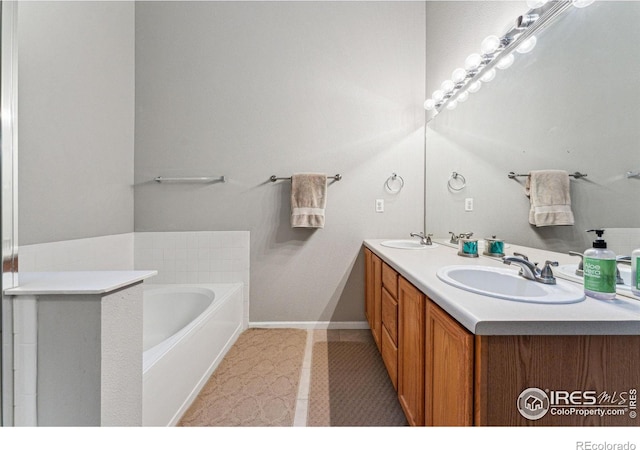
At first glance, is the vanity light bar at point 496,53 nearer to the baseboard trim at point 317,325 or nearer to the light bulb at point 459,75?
the light bulb at point 459,75

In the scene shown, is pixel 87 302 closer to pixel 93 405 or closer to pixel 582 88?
pixel 93 405

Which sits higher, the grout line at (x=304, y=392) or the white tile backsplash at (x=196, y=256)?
the white tile backsplash at (x=196, y=256)

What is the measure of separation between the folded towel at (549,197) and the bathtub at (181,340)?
1688 millimetres

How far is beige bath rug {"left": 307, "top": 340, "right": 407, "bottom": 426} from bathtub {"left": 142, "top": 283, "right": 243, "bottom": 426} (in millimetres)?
623

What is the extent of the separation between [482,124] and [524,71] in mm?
330

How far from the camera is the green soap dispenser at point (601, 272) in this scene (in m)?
0.70

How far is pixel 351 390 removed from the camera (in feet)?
4.74

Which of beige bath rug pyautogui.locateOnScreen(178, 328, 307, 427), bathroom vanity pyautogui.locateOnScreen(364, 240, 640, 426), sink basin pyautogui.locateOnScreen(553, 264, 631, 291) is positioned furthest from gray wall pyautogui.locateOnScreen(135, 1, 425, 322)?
bathroom vanity pyautogui.locateOnScreen(364, 240, 640, 426)

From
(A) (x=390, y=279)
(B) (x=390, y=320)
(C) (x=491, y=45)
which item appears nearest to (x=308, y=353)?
(B) (x=390, y=320)

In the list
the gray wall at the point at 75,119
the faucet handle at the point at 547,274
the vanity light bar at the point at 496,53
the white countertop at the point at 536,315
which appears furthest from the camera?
the gray wall at the point at 75,119

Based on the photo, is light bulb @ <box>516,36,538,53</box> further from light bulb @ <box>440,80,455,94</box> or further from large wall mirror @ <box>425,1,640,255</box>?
light bulb @ <box>440,80,455,94</box>

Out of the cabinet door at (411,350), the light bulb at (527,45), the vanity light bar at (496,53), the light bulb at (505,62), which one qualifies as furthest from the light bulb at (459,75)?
the cabinet door at (411,350)

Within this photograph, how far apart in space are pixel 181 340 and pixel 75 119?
152cm
